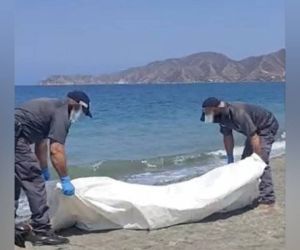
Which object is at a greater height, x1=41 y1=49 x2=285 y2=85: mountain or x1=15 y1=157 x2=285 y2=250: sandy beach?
x1=41 y1=49 x2=285 y2=85: mountain

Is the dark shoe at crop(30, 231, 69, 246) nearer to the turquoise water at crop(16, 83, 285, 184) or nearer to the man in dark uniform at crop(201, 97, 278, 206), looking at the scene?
the turquoise water at crop(16, 83, 285, 184)

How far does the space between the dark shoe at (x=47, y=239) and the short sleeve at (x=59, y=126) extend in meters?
0.50

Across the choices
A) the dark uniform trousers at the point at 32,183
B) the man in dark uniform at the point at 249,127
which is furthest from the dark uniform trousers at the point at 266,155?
the dark uniform trousers at the point at 32,183

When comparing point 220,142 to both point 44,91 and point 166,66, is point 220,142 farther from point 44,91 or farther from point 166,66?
point 44,91

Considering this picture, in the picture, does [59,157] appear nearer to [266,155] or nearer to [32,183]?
[32,183]

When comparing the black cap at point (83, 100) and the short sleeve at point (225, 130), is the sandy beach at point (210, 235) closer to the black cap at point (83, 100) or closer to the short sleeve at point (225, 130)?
the short sleeve at point (225, 130)

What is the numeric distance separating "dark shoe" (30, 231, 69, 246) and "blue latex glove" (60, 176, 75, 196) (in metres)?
0.23

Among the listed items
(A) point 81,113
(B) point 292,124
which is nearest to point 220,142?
(B) point 292,124


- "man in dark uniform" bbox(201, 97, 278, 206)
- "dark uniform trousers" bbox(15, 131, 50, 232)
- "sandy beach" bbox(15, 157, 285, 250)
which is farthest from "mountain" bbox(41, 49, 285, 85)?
"sandy beach" bbox(15, 157, 285, 250)

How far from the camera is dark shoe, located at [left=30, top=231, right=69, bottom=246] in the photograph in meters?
4.49

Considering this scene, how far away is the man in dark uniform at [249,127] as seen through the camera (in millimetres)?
4504

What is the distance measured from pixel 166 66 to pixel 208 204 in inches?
30.2

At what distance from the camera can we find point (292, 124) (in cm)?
435

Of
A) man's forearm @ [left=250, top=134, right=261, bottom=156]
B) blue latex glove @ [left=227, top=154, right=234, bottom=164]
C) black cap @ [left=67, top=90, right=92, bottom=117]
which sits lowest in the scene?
blue latex glove @ [left=227, top=154, right=234, bottom=164]
